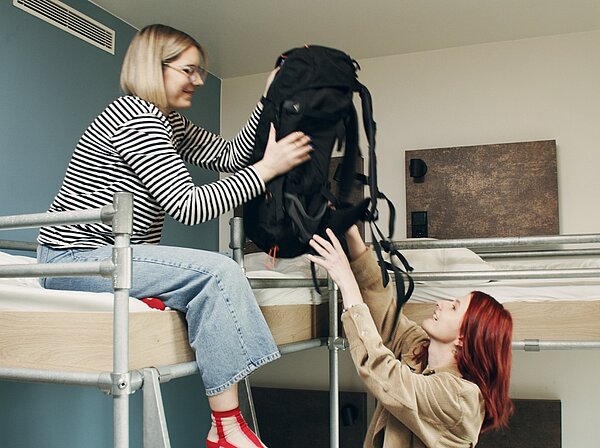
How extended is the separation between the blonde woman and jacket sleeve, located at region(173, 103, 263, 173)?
A: 0.19m

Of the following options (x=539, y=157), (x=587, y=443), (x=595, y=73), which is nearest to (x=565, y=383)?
(x=587, y=443)

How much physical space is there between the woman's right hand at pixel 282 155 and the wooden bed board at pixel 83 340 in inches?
14.3

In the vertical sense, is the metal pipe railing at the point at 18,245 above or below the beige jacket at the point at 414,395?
above

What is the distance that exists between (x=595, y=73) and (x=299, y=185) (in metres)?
2.19

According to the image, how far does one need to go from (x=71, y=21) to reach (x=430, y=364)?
1.92 meters

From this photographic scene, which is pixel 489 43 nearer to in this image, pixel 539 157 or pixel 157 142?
pixel 539 157

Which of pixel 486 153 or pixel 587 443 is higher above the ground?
pixel 486 153

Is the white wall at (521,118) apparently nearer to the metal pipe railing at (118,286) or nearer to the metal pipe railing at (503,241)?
the metal pipe railing at (503,241)

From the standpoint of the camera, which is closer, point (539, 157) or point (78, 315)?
point (78, 315)

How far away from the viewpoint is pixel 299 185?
1559mm

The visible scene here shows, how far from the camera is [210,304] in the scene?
1.40 meters

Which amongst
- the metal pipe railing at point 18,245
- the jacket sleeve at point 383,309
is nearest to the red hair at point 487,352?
the jacket sleeve at point 383,309

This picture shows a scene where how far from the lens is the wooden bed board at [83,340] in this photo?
4.14 feet

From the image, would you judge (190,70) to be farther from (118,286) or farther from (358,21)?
(358,21)
